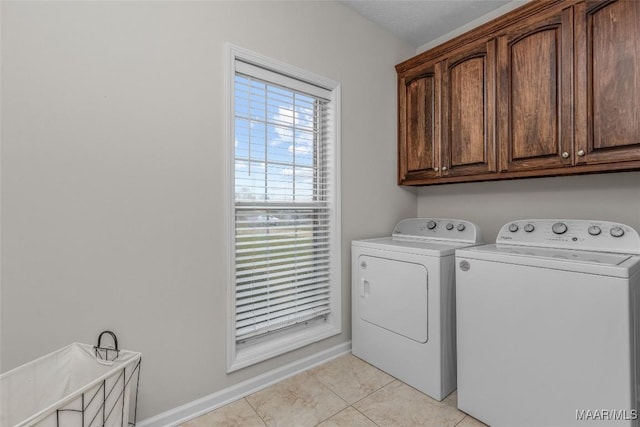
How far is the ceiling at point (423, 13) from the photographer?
203 centimetres

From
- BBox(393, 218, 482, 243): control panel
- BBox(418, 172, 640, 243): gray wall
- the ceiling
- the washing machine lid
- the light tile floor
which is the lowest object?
the light tile floor

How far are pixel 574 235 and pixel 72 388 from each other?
2437 millimetres

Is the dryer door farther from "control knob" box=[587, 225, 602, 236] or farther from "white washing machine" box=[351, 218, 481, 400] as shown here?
"control knob" box=[587, 225, 602, 236]

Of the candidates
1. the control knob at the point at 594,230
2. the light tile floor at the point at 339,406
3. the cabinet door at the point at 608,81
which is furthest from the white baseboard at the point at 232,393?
the cabinet door at the point at 608,81

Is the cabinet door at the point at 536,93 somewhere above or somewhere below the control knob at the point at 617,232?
above

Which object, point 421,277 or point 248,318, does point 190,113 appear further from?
point 421,277

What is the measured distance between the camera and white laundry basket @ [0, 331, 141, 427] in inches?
39.0

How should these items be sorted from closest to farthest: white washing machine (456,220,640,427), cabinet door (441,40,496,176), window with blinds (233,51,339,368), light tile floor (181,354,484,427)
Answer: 1. white washing machine (456,220,640,427)
2. light tile floor (181,354,484,427)
3. window with blinds (233,51,339,368)
4. cabinet door (441,40,496,176)

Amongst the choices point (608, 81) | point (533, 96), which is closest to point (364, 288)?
point (533, 96)

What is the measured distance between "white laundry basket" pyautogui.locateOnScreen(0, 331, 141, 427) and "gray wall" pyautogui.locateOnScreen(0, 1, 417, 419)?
0.08 meters

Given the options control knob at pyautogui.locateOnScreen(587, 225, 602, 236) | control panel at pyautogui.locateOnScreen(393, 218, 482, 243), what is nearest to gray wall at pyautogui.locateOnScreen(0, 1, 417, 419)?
control panel at pyautogui.locateOnScreen(393, 218, 482, 243)

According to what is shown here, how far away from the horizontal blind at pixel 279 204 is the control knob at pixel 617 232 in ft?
4.95

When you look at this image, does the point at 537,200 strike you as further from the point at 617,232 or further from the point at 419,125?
the point at 419,125

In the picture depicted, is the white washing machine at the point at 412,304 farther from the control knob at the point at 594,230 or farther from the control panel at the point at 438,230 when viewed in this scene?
the control knob at the point at 594,230
